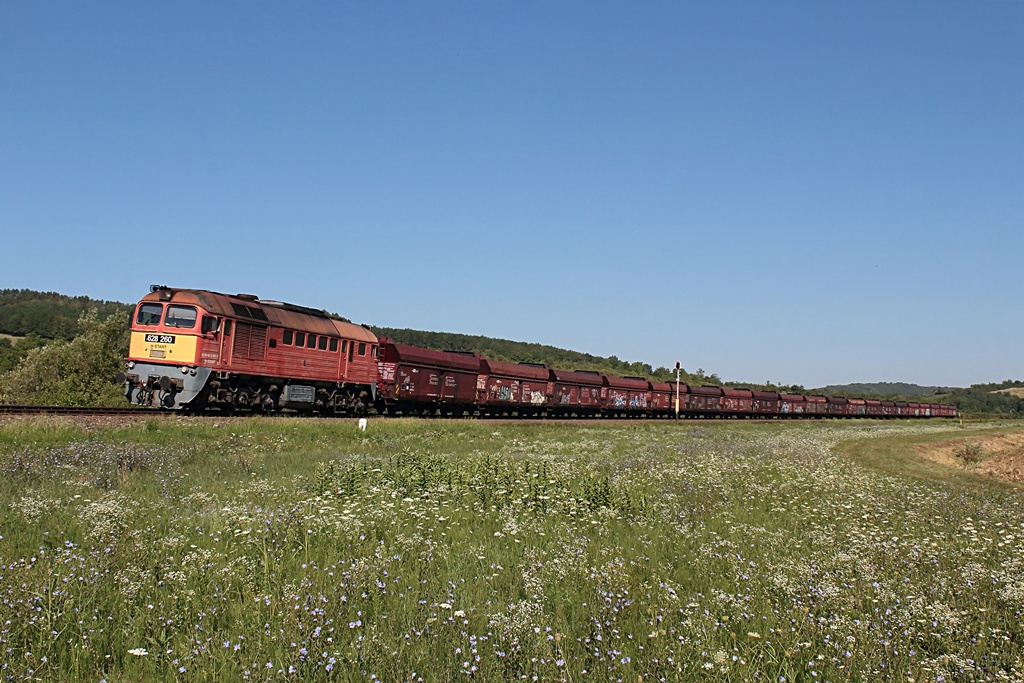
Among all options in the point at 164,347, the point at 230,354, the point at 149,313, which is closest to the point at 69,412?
the point at 164,347

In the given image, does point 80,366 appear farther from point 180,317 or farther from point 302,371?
point 180,317

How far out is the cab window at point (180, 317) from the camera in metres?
27.1

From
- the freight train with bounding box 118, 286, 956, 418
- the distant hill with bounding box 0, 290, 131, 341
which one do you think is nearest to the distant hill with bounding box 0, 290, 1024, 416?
the distant hill with bounding box 0, 290, 131, 341

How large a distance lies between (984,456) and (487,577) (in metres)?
32.4

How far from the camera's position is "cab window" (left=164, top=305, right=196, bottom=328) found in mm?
27094

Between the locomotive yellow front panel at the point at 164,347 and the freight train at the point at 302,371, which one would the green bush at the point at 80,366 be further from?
the locomotive yellow front panel at the point at 164,347

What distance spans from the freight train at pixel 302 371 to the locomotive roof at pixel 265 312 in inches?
2.2

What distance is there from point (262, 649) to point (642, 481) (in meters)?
10.7

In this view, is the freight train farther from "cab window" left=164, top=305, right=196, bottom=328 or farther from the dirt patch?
the dirt patch

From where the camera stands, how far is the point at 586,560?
841 cm

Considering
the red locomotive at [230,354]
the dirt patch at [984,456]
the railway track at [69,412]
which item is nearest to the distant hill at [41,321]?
the red locomotive at [230,354]

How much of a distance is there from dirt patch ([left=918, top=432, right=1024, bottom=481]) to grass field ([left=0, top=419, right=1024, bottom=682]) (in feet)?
39.8

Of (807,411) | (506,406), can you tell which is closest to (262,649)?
(506,406)

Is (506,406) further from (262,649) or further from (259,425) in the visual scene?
(262,649)
